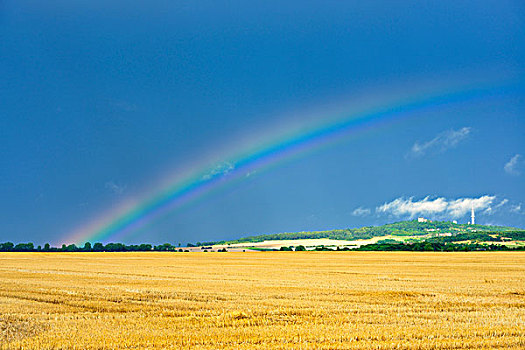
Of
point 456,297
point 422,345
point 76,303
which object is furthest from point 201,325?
point 456,297

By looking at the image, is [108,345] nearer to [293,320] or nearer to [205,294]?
[293,320]

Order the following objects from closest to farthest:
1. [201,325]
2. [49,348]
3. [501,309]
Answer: [49,348], [201,325], [501,309]

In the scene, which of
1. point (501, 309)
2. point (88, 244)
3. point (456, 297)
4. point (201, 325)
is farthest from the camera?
point (88, 244)

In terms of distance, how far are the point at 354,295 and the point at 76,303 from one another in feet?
40.6

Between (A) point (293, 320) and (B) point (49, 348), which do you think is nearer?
(B) point (49, 348)

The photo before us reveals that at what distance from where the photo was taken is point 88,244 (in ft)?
507

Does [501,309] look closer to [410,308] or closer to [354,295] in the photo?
[410,308]

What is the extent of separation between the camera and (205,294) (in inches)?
993

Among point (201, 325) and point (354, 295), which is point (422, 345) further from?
point (354, 295)

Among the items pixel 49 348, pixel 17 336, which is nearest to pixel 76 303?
pixel 17 336

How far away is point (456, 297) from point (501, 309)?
4.02 metres

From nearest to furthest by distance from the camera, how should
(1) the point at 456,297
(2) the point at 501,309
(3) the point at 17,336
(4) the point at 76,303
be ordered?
(3) the point at 17,336 → (2) the point at 501,309 → (4) the point at 76,303 → (1) the point at 456,297

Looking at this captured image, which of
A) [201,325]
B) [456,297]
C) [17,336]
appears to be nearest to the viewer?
[17,336]

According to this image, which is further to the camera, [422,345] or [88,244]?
[88,244]
